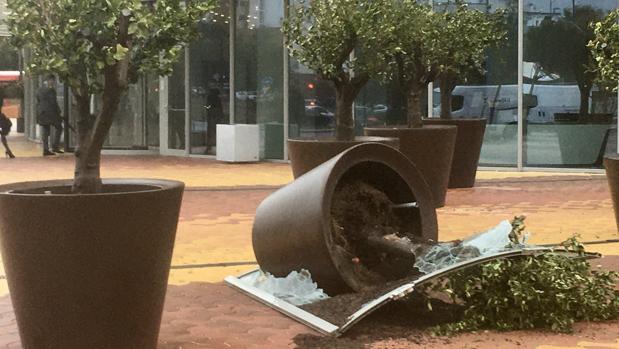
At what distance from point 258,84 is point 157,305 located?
14.0m

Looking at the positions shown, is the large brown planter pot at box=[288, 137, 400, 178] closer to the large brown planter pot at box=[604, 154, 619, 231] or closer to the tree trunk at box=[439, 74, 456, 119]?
the large brown planter pot at box=[604, 154, 619, 231]

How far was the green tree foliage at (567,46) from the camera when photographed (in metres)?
14.8

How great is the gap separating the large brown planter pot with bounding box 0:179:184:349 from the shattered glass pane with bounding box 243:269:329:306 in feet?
4.67

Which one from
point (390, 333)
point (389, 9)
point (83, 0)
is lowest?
point (390, 333)

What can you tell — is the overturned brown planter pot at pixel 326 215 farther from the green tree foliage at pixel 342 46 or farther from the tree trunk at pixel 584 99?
the tree trunk at pixel 584 99

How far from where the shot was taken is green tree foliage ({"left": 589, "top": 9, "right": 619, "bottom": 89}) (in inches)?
296

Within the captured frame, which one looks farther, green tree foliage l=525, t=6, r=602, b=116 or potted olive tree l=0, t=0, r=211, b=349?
green tree foliage l=525, t=6, r=602, b=116

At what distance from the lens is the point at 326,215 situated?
530 centimetres

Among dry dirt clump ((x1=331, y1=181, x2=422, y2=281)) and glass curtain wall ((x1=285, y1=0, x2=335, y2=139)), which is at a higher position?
glass curtain wall ((x1=285, y1=0, x2=335, y2=139))

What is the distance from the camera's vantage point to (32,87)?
95.8 feet

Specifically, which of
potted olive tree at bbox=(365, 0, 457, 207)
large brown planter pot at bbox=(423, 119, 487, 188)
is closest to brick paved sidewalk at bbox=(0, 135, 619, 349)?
large brown planter pot at bbox=(423, 119, 487, 188)

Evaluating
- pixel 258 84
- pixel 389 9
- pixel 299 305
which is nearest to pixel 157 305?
pixel 299 305

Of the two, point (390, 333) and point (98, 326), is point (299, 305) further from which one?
point (98, 326)

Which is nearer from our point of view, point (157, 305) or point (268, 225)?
point (157, 305)
